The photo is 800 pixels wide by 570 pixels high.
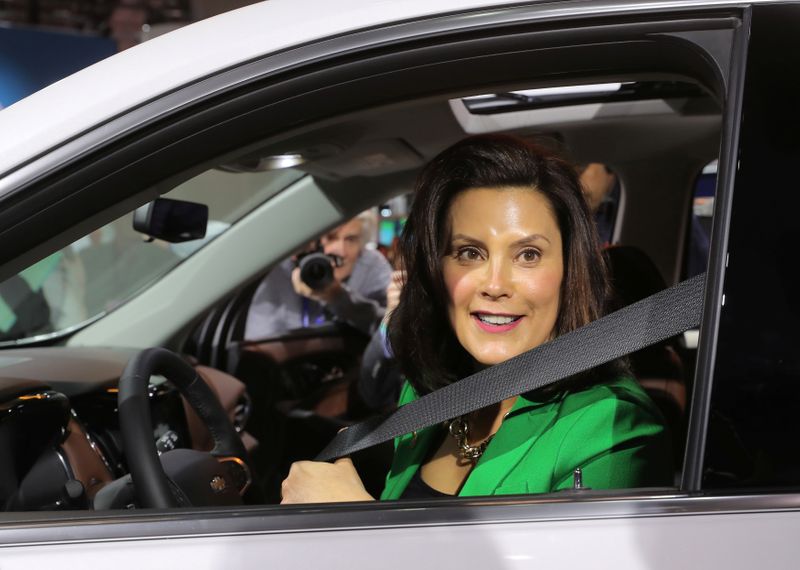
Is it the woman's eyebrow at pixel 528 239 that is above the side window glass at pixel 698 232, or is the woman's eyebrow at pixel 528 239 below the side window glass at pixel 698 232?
below

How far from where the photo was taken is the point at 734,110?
0.98 m

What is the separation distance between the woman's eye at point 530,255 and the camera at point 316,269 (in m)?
2.23

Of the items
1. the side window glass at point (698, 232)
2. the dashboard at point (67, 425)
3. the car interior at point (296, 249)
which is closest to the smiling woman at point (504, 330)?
the car interior at point (296, 249)

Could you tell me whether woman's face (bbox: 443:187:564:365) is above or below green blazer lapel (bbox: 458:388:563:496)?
above

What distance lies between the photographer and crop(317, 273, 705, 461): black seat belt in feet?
3.56

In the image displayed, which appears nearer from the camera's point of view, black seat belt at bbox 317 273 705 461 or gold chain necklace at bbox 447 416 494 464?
black seat belt at bbox 317 273 705 461

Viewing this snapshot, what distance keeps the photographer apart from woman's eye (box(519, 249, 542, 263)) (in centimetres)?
204

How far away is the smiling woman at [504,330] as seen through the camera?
1.28 meters

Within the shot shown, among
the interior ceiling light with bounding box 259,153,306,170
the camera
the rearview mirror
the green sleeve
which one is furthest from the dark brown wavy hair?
the camera

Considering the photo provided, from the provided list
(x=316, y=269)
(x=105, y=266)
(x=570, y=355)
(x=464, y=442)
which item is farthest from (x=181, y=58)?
(x=105, y=266)

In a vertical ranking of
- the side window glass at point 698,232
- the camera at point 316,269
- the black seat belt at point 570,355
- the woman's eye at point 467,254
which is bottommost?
the black seat belt at point 570,355

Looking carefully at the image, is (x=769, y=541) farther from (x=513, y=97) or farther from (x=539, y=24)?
(x=513, y=97)

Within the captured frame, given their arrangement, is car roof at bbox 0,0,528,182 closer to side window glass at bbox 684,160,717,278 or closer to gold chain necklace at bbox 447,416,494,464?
gold chain necklace at bbox 447,416,494,464

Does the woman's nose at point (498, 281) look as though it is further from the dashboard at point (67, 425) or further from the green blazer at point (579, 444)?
the dashboard at point (67, 425)
